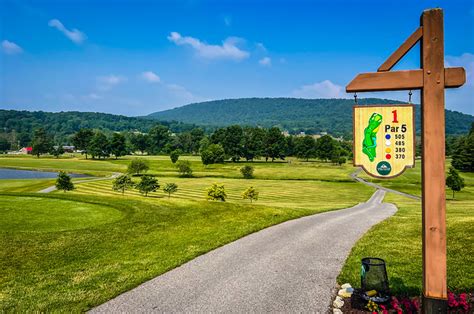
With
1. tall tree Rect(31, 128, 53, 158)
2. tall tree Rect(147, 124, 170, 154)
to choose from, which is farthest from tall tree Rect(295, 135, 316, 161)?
tall tree Rect(31, 128, 53, 158)

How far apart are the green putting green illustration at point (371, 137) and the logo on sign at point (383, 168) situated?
0.21 meters

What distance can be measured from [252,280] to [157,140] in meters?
184

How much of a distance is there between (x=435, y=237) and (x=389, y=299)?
194 centimetres

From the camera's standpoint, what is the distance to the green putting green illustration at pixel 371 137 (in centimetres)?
788

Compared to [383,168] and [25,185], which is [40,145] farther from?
[383,168]

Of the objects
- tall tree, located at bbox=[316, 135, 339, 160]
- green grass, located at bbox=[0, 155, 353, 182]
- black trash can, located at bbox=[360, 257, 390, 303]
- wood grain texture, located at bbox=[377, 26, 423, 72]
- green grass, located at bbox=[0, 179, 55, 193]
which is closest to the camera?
wood grain texture, located at bbox=[377, 26, 423, 72]

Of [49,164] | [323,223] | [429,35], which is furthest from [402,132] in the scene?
[49,164]

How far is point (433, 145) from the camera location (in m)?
7.18

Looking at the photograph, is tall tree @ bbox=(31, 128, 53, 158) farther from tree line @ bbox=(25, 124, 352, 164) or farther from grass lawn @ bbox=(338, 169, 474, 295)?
grass lawn @ bbox=(338, 169, 474, 295)

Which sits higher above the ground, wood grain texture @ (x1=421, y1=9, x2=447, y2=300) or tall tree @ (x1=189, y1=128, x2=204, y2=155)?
tall tree @ (x1=189, y1=128, x2=204, y2=155)

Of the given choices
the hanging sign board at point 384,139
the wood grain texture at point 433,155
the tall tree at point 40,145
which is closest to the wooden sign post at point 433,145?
the wood grain texture at point 433,155

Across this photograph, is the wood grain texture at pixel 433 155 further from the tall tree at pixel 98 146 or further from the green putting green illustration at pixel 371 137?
the tall tree at pixel 98 146

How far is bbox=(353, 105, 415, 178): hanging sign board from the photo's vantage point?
A: 7.74m

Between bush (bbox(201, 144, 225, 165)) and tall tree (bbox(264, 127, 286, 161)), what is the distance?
1051 inches
